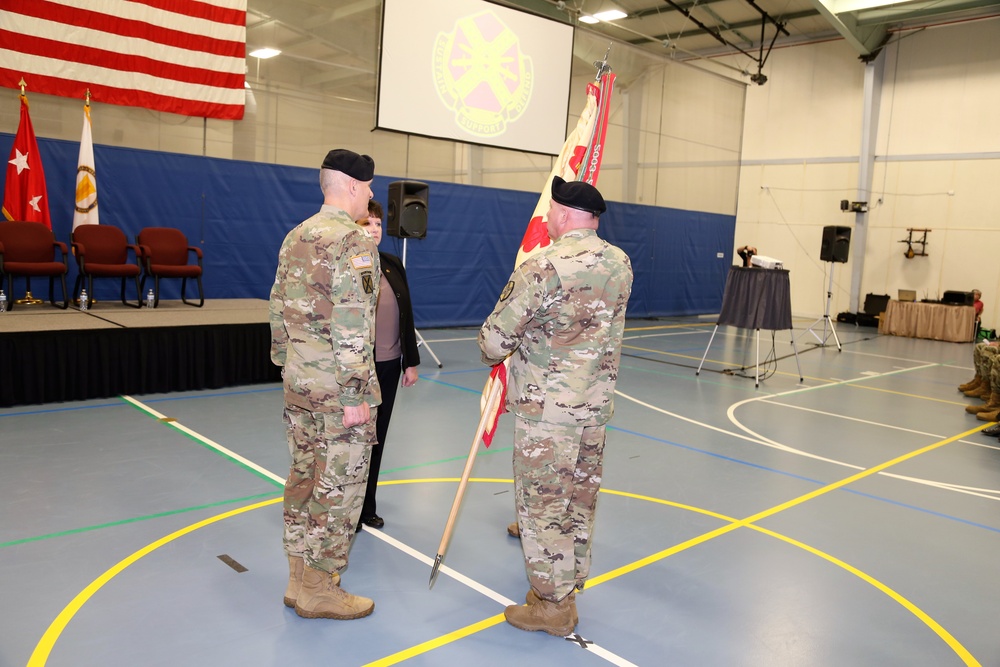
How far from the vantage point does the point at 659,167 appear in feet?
53.6

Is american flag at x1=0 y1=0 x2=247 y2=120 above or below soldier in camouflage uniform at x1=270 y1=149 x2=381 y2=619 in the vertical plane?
above

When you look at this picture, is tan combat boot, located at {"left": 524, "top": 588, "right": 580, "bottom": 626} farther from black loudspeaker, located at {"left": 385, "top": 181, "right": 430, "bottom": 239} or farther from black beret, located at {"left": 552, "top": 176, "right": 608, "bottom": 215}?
black loudspeaker, located at {"left": 385, "top": 181, "right": 430, "bottom": 239}

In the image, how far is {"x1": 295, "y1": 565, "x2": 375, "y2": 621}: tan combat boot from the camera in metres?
2.83

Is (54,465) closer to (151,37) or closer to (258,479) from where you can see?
(258,479)

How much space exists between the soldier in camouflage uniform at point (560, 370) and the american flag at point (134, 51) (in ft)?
26.1

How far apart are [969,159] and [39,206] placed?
17227mm

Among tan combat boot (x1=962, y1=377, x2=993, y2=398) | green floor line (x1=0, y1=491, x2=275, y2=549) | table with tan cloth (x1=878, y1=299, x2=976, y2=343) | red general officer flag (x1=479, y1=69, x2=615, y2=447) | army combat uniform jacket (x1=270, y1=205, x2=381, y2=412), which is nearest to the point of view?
army combat uniform jacket (x1=270, y1=205, x2=381, y2=412)

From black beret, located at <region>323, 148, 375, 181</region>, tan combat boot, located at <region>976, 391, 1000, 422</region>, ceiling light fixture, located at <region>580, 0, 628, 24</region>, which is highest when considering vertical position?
ceiling light fixture, located at <region>580, 0, 628, 24</region>

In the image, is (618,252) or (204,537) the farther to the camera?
(204,537)

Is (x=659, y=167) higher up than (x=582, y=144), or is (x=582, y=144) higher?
(x=659, y=167)

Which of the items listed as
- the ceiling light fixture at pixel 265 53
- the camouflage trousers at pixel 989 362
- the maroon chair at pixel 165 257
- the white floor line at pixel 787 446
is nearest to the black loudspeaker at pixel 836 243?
the camouflage trousers at pixel 989 362

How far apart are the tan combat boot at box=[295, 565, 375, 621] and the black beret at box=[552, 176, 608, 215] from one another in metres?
1.71

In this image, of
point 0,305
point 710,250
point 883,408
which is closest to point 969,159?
point 710,250

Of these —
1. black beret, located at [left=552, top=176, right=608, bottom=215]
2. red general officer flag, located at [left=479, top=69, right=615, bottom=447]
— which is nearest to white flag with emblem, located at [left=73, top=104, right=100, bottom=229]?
red general officer flag, located at [left=479, top=69, right=615, bottom=447]
